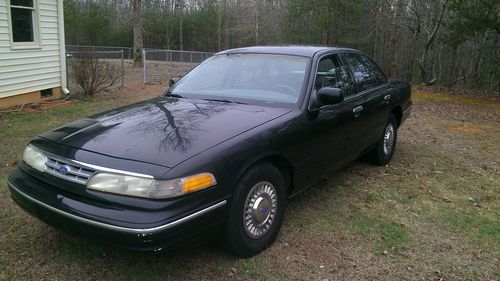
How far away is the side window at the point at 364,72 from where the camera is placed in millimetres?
5123

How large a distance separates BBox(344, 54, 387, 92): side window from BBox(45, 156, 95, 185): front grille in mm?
3252

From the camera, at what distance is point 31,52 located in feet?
33.0

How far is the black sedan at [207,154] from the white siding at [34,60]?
21.1 feet

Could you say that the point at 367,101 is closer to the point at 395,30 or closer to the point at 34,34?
the point at 34,34

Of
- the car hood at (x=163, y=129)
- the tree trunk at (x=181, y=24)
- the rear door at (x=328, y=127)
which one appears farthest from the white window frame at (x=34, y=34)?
the tree trunk at (x=181, y=24)

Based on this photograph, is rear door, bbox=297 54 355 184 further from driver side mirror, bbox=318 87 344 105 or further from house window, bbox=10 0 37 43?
house window, bbox=10 0 37 43

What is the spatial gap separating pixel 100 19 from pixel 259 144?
115 ft

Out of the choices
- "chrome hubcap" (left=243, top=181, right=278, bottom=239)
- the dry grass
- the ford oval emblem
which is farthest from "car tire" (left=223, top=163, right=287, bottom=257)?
the ford oval emblem

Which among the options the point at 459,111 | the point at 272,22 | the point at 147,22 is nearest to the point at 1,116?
the point at 459,111

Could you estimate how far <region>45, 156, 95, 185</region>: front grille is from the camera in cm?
287

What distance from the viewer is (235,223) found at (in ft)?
10.4

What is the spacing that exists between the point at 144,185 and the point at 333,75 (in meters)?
2.61

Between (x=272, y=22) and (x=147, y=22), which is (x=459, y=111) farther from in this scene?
(x=147, y=22)

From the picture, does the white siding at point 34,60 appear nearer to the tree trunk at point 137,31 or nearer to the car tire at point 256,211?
the car tire at point 256,211
